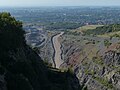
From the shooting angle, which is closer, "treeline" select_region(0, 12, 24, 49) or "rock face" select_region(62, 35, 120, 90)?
"treeline" select_region(0, 12, 24, 49)

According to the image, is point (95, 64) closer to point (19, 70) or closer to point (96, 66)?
point (96, 66)

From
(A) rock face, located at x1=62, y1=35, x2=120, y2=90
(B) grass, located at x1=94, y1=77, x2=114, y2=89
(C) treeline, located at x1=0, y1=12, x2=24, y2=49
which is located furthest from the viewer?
(A) rock face, located at x1=62, y1=35, x2=120, y2=90

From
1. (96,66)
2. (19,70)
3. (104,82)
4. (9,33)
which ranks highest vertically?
(9,33)

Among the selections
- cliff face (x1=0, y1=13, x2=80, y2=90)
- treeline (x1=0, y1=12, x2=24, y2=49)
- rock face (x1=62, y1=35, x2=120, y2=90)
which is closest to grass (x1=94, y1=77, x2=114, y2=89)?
rock face (x1=62, y1=35, x2=120, y2=90)

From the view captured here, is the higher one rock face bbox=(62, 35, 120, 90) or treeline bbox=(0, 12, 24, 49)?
treeline bbox=(0, 12, 24, 49)

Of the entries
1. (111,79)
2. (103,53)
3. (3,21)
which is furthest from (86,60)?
(3,21)

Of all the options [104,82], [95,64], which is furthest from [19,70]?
[95,64]

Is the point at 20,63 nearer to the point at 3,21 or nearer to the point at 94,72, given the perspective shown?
the point at 3,21

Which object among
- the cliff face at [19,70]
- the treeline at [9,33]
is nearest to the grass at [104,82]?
the cliff face at [19,70]

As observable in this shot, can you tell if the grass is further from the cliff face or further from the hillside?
the cliff face
